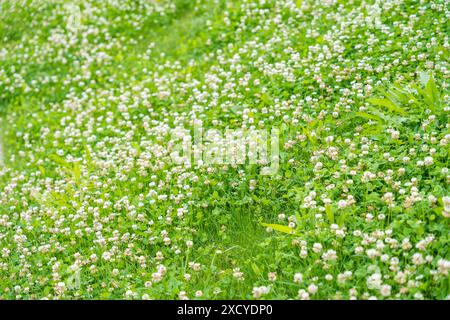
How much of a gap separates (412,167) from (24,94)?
887 cm

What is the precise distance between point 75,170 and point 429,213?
17.1ft

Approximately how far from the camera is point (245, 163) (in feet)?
23.4

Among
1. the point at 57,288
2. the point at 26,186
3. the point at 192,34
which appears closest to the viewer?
the point at 57,288

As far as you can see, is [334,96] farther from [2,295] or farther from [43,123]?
[43,123]

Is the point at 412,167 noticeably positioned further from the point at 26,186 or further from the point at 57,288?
the point at 26,186

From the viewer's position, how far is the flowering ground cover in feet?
17.8

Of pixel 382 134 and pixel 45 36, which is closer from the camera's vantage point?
pixel 382 134

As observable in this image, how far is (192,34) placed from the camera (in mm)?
11820

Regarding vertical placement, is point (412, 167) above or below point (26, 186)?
above

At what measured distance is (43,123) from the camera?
1058cm

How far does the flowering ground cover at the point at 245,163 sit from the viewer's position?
543 cm

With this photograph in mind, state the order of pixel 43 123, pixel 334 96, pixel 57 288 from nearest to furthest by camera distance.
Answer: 1. pixel 57 288
2. pixel 334 96
3. pixel 43 123
